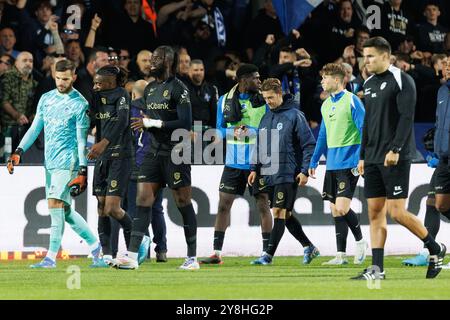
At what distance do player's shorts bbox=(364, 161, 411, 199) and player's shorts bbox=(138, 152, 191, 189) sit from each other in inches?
104

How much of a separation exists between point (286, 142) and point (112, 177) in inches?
92.8

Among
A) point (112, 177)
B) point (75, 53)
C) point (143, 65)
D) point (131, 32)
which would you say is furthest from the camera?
point (131, 32)

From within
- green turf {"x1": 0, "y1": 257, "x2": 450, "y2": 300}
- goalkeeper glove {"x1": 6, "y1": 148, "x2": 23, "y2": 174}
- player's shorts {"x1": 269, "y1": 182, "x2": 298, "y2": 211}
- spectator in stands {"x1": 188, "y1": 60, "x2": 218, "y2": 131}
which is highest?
spectator in stands {"x1": 188, "y1": 60, "x2": 218, "y2": 131}

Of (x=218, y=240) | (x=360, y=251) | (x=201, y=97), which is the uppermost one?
(x=201, y=97)

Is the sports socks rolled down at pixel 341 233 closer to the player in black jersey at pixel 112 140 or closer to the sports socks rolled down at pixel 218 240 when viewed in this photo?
the sports socks rolled down at pixel 218 240

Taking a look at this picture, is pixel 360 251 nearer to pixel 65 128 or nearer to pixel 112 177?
pixel 112 177

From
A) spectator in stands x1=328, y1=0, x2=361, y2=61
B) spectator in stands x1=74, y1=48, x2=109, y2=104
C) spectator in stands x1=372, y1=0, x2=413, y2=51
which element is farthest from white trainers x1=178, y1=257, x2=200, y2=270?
spectator in stands x1=372, y1=0, x2=413, y2=51

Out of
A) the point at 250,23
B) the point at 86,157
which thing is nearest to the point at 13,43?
the point at 250,23

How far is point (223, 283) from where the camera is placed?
43.3 feet

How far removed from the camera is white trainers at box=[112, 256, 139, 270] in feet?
48.9

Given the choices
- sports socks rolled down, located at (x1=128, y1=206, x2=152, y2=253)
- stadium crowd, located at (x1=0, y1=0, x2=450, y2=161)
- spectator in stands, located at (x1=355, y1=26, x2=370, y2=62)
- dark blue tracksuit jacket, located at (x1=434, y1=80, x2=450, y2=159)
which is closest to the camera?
sports socks rolled down, located at (x1=128, y1=206, x2=152, y2=253)

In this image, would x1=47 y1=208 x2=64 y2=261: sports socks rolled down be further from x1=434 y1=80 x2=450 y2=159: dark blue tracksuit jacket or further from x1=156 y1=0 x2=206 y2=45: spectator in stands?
x1=156 y1=0 x2=206 y2=45: spectator in stands

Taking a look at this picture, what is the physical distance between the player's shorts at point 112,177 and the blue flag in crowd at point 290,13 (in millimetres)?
6112

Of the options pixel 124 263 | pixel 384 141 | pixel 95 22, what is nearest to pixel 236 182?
pixel 124 263
